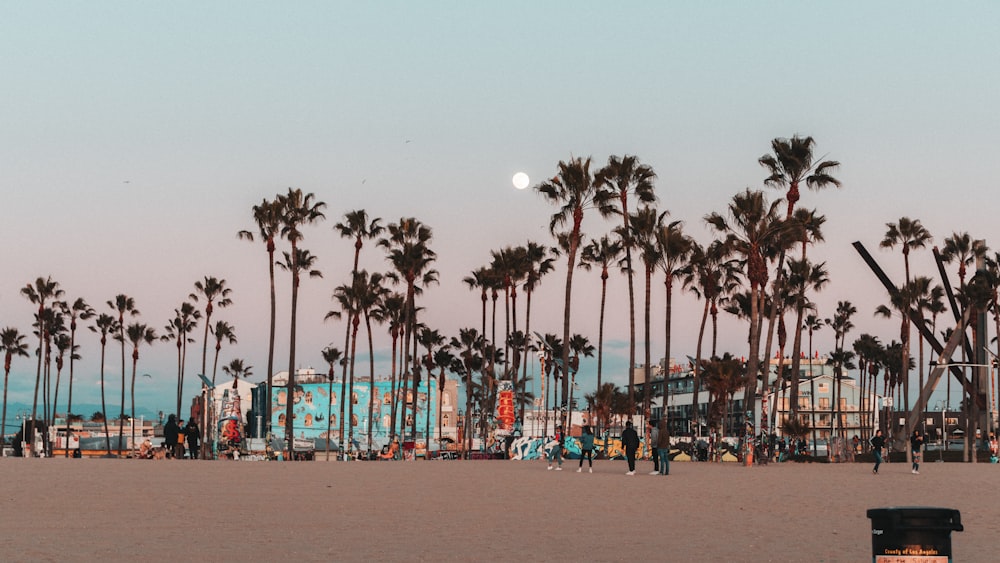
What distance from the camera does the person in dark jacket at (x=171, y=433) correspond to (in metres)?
45.1

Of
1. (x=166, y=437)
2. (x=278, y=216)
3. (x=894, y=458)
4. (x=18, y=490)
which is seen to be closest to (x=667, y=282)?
(x=894, y=458)

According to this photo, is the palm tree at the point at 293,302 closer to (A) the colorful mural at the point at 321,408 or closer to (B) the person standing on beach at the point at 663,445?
(B) the person standing on beach at the point at 663,445

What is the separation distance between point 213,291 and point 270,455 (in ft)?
163

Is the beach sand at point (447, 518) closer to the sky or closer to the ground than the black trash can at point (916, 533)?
closer to the ground

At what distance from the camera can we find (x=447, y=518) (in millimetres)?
17094

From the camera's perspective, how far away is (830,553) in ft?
41.7

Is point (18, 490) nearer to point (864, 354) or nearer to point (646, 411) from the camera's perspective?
point (646, 411)

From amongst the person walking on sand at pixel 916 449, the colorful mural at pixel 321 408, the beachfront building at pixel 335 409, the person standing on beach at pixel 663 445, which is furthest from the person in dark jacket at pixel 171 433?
the colorful mural at pixel 321 408

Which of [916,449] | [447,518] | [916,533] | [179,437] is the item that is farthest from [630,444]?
[916,533]

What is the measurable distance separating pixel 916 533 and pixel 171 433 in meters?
41.5

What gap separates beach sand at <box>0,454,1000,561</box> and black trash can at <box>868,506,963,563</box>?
5.44 meters

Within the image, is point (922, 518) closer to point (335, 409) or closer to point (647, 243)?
point (647, 243)

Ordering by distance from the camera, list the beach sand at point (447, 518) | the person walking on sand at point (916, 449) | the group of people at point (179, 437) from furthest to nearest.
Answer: the group of people at point (179, 437)
the person walking on sand at point (916, 449)
the beach sand at point (447, 518)

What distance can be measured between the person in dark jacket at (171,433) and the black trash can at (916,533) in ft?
132
